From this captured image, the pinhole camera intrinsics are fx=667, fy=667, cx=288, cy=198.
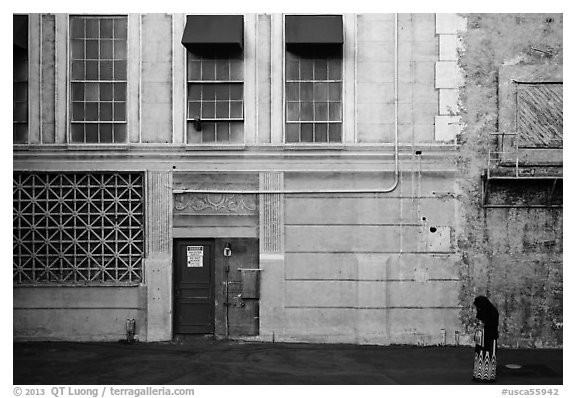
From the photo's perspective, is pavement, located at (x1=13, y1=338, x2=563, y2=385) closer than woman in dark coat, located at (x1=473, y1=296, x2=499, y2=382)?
No

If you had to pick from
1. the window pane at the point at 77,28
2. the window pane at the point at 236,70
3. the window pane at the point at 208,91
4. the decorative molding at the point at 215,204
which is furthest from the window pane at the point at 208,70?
the window pane at the point at 77,28

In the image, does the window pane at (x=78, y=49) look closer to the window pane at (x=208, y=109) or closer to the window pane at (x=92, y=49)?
the window pane at (x=92, y=49)

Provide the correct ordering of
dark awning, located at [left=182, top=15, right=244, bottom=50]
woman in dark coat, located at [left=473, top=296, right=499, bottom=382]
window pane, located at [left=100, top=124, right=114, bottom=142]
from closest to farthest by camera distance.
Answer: woman in dark coat, located at [left=473, top=296, right=499, bottom=382] < dark awning, located at [left=182, top=15, right=244, bottom=50] < window pane, located at [left=100, top=124, right=114, bottom=142]

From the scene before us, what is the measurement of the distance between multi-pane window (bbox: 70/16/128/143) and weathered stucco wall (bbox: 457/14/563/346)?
22.4 ft

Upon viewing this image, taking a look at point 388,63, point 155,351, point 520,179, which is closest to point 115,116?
point 155,351

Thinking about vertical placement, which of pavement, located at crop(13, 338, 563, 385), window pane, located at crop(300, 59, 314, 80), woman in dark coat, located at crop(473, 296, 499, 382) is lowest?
pavement, located at crop(13, 338, 563, 385)

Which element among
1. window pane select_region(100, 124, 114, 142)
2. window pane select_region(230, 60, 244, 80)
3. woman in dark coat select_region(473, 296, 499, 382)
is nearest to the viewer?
woman in dark coat select_region(473, 296, 499, 382)

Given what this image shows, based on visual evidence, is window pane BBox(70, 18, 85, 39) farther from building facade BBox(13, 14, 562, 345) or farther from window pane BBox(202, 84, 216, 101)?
window pane BBox(202, 84, 216, 101)

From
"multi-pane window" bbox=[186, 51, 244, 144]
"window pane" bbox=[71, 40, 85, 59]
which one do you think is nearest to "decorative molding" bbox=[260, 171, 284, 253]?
"multi-pane window" bbox=[186, 51, 244, 144]

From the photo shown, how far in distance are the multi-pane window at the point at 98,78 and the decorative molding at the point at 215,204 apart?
174 centimetres

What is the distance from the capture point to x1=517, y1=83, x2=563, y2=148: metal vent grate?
1320cm

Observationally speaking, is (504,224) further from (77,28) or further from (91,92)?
(77,28)

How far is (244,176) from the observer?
43.8ft

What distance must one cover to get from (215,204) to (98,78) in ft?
11.3
